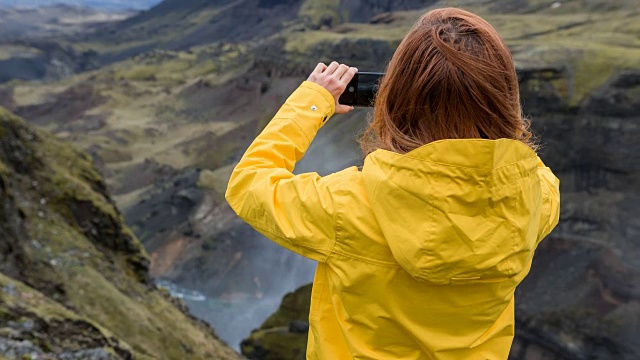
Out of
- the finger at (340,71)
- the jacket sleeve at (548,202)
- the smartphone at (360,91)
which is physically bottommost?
the jacket sleeve at (548,202)

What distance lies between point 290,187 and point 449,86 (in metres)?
0.64

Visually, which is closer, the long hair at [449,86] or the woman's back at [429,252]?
the woman's back at [429,252]

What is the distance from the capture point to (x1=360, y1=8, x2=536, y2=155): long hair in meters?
2.19

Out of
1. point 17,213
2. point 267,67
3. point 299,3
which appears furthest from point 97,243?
point 299,3

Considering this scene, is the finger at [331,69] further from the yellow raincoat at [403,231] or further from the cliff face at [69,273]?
the cliff face at [69,273]

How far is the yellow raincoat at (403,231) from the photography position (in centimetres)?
210

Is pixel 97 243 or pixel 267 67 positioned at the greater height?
pixel 97 243

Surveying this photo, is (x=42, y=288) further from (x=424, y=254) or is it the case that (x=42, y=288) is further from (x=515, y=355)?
(x=515, y=355)

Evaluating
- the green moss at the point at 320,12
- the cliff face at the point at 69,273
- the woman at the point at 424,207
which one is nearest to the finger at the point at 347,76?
the woman at the point at 424,207

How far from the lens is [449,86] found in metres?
2.21

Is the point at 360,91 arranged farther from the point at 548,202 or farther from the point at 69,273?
the point at 69,273

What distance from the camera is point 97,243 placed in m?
12.0

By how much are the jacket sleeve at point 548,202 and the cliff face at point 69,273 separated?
4.06 meters

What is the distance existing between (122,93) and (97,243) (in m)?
73.1
